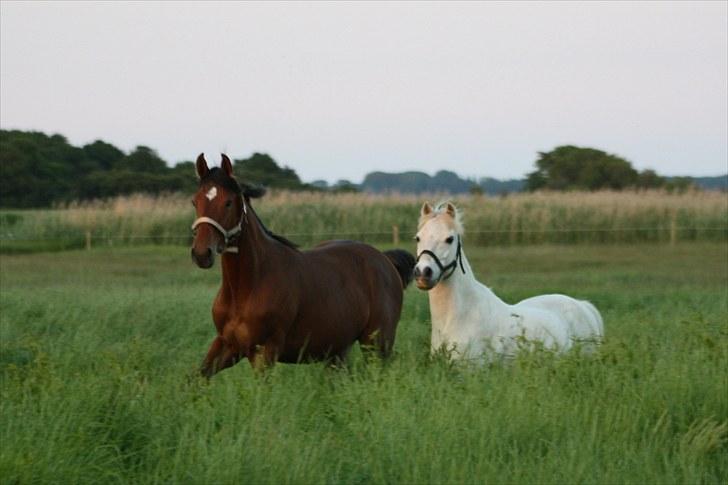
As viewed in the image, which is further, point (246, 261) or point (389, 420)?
point (246, 261)

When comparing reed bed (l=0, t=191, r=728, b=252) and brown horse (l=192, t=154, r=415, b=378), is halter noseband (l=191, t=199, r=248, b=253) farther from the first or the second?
reed bed (l=0, t=191, r=728, b=252)

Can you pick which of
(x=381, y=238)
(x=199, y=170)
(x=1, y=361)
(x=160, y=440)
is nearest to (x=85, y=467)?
(x=160, y=440)

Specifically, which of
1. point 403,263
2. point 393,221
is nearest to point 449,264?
point 403,263

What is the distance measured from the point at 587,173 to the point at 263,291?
46539mm

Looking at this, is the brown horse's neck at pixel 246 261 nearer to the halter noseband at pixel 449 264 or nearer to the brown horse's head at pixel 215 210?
the brown horse's head at pixel 215 210

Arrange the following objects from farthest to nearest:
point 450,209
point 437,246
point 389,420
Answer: point 450,209 < point 437,246 < point 389,420

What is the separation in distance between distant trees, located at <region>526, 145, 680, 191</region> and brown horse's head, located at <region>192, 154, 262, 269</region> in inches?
1803

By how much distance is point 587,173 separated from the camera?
52.4m

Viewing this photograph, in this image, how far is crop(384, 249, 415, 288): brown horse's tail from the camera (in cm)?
945

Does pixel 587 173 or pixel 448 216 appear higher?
pixel 587 173

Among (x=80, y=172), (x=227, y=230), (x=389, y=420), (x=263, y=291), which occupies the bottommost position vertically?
(x=389, y=420)

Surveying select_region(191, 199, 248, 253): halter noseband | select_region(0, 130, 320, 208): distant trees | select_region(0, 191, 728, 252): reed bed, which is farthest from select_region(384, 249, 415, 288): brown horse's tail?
select_region(0, 130, 320, 208): distant trees

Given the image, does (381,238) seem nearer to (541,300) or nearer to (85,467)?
(541,300)

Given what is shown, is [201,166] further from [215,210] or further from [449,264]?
[449,264]
